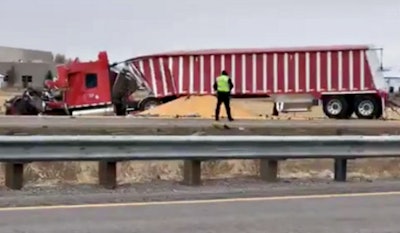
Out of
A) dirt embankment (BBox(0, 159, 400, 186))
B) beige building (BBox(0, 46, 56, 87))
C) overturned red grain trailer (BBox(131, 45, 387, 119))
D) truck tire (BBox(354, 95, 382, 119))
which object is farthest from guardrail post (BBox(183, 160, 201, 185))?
beige building (BBox(0, 46, 56, 87))

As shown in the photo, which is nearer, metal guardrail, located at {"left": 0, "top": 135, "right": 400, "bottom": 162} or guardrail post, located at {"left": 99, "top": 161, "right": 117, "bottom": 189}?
metal guardrail, located at {"left": 0, "top": 135, "right": 400, "bottom": 162}

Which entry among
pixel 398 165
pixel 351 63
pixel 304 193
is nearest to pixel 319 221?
pixel 304 193

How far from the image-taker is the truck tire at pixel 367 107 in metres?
32.4

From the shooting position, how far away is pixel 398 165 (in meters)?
15.3

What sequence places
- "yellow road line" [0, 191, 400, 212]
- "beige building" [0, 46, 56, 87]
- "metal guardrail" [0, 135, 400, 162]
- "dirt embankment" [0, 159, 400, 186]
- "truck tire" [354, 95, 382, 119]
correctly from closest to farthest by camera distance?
"yellow road line" [0, 191, 400, 212], "metal guardrail" [0, 135, 400, 162], "dirt embankment" [0, 159, 400, 186], "truck tire" [354, 95, 382, 119], "beige building" [0, 46, 56, 87]

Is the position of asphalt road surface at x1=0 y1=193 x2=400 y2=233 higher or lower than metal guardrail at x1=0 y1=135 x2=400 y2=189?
lower

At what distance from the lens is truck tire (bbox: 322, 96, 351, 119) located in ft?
107

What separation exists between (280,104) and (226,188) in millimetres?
23268

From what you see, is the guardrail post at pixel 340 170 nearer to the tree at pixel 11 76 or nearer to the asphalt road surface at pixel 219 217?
the asphalt road surface at pixel 219 217

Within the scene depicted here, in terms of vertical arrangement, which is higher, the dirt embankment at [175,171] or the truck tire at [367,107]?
the truck tire at [367,107]

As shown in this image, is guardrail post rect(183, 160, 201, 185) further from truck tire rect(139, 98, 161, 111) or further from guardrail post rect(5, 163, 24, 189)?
truck tire rect(139, 98, 161, 111)

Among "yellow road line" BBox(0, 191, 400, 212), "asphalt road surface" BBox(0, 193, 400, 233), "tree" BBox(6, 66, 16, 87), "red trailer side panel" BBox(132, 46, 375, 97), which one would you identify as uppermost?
"tree" BBox(6, 66, 16, 87)

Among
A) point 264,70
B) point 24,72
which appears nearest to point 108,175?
point 264,70

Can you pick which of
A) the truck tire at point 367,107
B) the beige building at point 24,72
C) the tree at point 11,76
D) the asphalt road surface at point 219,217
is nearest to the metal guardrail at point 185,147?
the asphalt road surface at point 219,217
